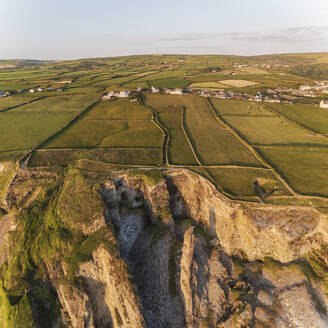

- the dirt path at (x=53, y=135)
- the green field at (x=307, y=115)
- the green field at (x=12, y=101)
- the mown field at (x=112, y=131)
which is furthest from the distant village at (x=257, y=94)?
the green field at (x=12, y=101)

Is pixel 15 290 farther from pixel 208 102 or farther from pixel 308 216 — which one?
pixel 208 102

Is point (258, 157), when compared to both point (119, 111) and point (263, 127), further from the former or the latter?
Answer: point (119, 111)

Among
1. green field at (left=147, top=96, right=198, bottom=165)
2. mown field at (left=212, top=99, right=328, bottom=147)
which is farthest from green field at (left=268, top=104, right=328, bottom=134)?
green field at (left=147, top=96, right=198, bottom=165)

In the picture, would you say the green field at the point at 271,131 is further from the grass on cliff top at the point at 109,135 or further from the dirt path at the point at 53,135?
the dirt path at the point at 53,135

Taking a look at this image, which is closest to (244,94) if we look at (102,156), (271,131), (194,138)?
(271,131)

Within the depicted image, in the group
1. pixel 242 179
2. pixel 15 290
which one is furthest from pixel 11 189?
pixel 242 179
